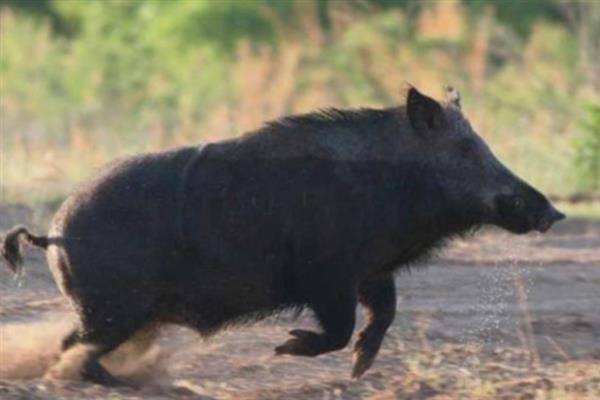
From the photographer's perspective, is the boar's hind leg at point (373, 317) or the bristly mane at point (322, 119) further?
the bristly mane at point (322, 119)

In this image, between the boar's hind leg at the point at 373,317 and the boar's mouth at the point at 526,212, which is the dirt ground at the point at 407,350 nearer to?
the boar's hind leg at the point at 373,317

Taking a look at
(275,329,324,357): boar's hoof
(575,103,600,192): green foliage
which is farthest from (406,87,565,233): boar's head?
(575,103,600,192): green foliage

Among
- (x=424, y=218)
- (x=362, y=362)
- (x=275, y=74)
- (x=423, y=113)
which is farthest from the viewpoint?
(x=275, y=74)

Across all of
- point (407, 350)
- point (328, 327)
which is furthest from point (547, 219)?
point (328, 327)

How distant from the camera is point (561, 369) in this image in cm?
877

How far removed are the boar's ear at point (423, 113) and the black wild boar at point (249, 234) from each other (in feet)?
0.06

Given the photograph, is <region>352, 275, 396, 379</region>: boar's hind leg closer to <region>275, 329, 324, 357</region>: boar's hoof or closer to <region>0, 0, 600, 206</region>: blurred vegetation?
<region>275, 329, 324, 357</region>: boar's hoof

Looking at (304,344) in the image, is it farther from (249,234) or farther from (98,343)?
(98,343)

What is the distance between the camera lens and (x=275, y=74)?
21.5 metres

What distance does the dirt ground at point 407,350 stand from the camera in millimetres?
8094

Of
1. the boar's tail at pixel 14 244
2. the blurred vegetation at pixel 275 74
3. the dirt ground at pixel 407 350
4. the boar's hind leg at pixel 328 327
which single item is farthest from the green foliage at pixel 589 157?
the boar's tail at pixel 14 244

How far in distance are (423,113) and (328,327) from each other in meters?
1.08

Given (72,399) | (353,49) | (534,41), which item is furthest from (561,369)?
(534,41)

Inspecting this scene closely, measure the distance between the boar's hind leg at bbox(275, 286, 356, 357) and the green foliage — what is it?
8954 millimetres
